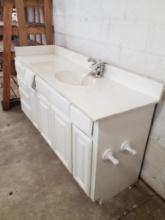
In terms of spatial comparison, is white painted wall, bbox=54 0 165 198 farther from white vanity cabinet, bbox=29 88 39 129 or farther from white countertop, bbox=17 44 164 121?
white vanity cabinet, bbox=29 88 39 129

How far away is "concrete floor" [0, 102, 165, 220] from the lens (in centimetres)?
148

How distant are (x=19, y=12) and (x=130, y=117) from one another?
1.94 metres

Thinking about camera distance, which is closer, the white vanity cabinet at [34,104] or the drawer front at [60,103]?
the drawer front at [60,103]

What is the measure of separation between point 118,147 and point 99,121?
0.33 m

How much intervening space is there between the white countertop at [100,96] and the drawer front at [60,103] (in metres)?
0.05

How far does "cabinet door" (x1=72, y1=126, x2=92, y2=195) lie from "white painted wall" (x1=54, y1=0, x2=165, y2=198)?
56cm

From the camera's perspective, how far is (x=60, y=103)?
154cm

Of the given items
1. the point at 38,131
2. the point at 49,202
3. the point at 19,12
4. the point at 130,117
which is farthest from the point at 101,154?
the point at 19,12

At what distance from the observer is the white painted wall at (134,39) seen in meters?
1.35

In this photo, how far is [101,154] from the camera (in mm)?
1287

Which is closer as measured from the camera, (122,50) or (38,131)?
(122,50)

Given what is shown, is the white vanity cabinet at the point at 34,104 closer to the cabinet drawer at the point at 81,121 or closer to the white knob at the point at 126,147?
the cabinet drawer at the point at 81,121

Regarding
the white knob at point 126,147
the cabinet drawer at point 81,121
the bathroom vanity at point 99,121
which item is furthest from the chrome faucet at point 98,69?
the white knob at point 126,147

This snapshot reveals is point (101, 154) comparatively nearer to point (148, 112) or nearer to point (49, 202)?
point (148, 112)
